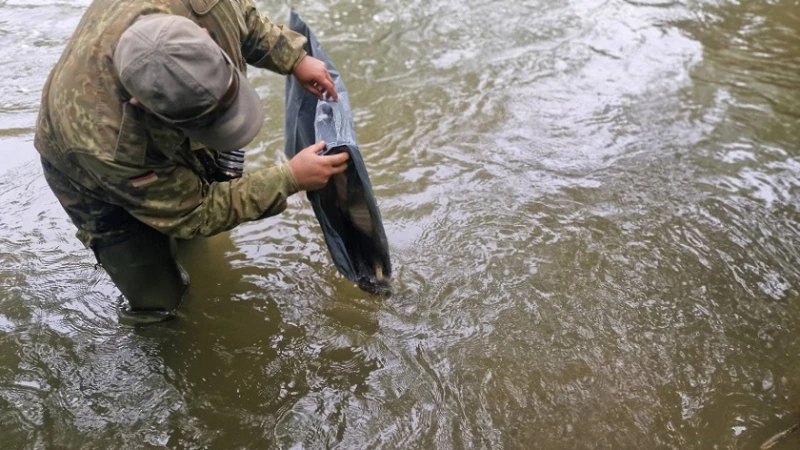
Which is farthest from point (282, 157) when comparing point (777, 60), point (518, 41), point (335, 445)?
point (777, 60)

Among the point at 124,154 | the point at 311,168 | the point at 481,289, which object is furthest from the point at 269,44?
the point at 481,289

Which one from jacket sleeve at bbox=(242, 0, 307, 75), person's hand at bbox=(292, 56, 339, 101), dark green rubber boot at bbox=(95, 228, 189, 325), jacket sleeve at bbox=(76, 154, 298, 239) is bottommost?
dark green rubber boot at bbox=(95, 228, 189, 325)

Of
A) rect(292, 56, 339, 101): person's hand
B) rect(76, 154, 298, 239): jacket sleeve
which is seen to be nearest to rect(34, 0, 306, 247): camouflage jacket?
rect(76, 154, 298, 239): jacket sleeve

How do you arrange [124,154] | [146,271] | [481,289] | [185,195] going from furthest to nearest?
[481,289] → [146,271] → [185,195] → [124,154]

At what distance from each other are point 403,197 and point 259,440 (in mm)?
1567

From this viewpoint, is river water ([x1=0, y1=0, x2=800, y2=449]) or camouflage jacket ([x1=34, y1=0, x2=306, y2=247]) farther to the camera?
river water ([x1=0, y1=0, x2=800, y2=449])

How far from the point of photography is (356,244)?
252 cm

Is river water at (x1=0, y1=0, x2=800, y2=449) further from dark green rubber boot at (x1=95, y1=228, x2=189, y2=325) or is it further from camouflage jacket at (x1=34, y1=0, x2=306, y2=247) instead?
camouflage jacket at (x1=34, y1=0, x2=306, y2=247)

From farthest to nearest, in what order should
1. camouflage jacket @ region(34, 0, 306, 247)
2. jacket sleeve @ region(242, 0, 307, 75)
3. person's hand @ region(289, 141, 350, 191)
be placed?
1. jacket sleeve @ region(242, 0, 307, 75)
2. person's hand @ region(289, 141, 350, 191)
3. camouflage jacket @ region(34, 0, 306, 247)

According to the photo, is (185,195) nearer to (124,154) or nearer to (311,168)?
(124,154)

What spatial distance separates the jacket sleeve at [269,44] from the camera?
2.41m

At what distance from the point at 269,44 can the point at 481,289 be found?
1.41 metres

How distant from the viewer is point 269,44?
8.03 ft

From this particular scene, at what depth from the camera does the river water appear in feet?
7.54
